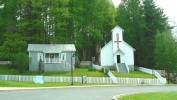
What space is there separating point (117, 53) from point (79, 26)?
10735mm

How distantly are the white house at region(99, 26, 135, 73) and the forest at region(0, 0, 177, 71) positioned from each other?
357 cm

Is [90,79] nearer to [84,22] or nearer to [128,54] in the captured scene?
[128,54]

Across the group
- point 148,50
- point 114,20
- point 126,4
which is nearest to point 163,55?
point 148,50

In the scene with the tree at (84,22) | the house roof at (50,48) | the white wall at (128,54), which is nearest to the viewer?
the house roof at (50,48)

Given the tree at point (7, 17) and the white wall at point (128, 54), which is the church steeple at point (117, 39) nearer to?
the white wall at point (128, 54)

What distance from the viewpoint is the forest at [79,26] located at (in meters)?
48.0

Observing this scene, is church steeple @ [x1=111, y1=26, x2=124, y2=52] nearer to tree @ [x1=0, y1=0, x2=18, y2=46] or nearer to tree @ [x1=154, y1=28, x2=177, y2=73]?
tree @ [x1=154, y1=28, x2=177, y2=73]

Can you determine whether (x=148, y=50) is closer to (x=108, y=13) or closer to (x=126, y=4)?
(x=126, y=4)

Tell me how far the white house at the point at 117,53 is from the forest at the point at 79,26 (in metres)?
3.57

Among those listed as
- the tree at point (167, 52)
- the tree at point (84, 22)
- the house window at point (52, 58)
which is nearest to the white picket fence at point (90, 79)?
the tree at point (167, 52)

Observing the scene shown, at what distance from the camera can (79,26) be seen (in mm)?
56844

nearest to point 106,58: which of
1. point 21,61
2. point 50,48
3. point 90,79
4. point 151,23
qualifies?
point 50,48

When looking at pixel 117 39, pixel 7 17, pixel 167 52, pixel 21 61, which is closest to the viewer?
pixel 21 61

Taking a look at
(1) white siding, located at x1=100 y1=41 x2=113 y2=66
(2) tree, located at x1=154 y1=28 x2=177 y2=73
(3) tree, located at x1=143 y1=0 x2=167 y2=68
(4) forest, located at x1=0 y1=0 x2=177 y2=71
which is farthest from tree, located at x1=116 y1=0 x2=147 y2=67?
(1) white siding, located at x1=100 y1=41 x2=113 y2=66
